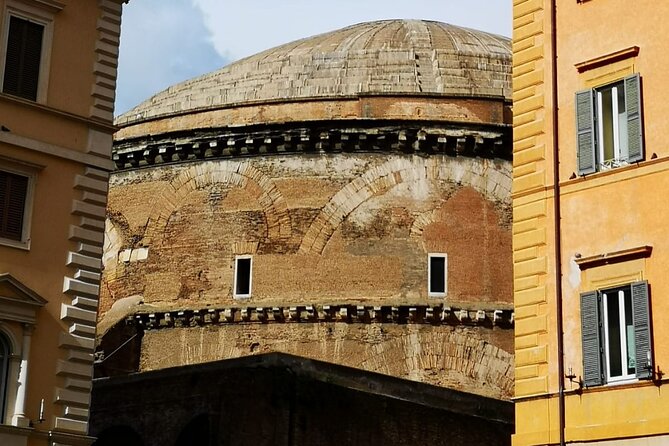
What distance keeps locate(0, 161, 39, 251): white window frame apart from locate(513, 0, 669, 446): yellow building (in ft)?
17.4

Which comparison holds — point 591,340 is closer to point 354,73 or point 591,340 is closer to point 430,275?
point 430,275

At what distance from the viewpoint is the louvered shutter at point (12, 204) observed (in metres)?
14.3

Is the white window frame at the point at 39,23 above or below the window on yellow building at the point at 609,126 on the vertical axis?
above

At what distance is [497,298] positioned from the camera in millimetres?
24734

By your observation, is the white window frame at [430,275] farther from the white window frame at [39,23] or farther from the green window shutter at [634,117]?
the green window shutter at [634,117]

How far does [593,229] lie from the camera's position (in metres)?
12.1

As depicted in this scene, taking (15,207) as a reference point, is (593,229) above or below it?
below

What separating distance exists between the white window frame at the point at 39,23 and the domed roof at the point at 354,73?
36.1 ft

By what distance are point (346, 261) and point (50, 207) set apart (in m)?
10.8

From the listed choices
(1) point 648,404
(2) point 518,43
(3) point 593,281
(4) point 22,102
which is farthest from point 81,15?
(1) point 648,404

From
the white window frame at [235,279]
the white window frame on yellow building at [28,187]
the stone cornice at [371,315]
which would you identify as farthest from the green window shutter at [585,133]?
the white window frame at [235,279]

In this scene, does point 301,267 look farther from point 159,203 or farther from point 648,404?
point 648,404

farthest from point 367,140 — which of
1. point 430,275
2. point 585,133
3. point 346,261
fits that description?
point 585,133

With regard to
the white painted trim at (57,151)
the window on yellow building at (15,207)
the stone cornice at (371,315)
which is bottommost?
the window on yellow building at (15,207)
